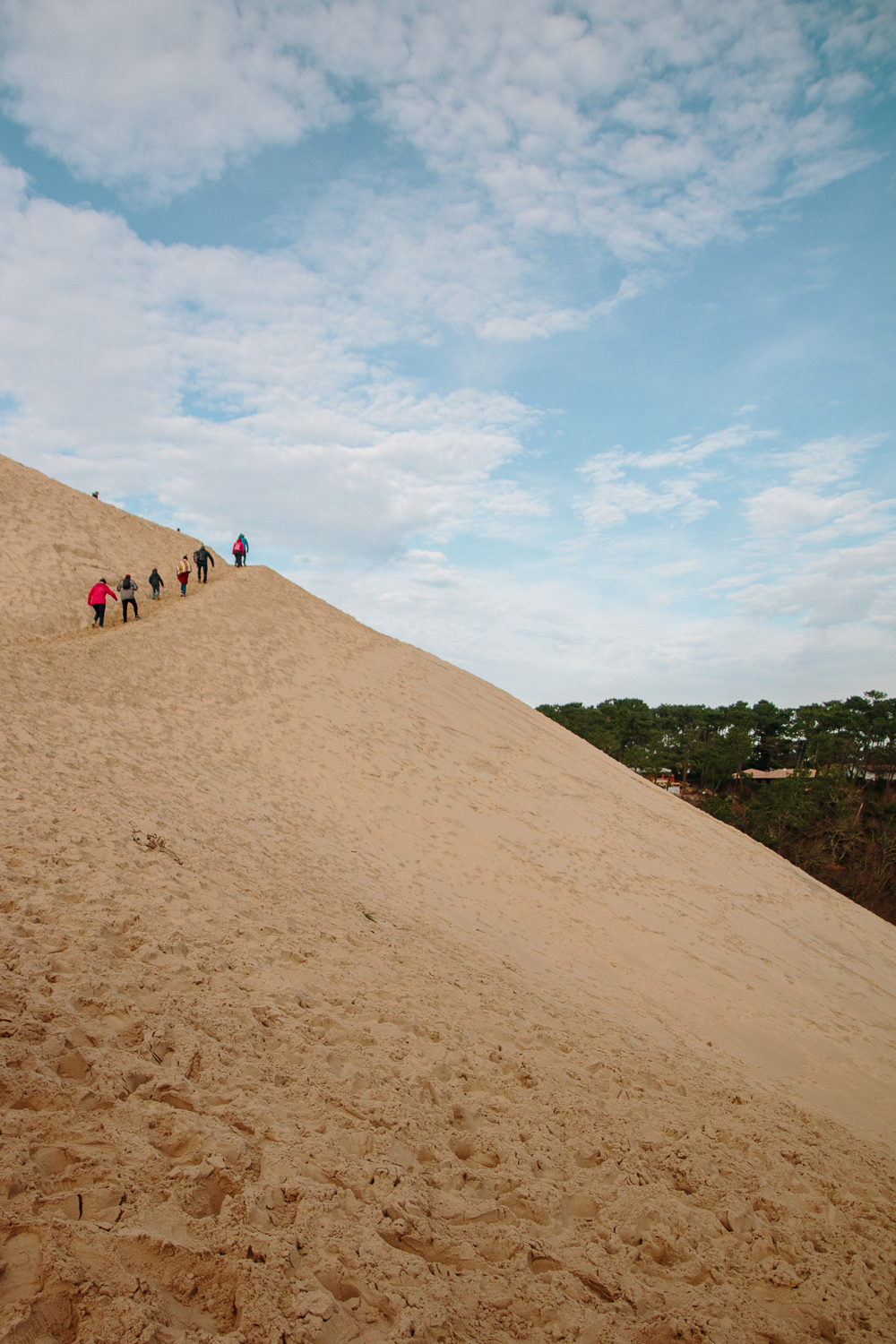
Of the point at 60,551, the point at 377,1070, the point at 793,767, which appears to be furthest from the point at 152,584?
the point at 793,767

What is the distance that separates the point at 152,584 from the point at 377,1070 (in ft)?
46.0

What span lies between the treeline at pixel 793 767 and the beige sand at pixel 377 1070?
27075 mm

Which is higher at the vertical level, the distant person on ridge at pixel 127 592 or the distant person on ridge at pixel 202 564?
the distant person on ridge at pixel 202 564

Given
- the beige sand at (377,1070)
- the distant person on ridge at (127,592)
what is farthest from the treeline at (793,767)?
the distant person on ridge at (127,592)

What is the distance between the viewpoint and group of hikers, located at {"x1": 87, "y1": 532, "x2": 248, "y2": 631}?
1341 centimetres

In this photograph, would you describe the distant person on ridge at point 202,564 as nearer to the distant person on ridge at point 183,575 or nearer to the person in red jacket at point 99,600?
the distant person on ridge at point 183,575

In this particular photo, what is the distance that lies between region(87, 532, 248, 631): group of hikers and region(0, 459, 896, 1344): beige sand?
2.13 metres

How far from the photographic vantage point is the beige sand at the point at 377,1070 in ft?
7.86

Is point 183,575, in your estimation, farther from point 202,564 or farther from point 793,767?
point 793,767

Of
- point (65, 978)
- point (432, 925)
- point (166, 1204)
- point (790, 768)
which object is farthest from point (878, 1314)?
point (790, 768)

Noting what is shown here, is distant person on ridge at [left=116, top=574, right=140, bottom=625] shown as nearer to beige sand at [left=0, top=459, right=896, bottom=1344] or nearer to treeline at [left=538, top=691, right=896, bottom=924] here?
beige sand at [left=0, top=459, right=896, bottom=1344]

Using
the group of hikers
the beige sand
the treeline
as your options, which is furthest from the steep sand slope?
the treeline

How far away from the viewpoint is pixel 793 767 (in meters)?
53.3

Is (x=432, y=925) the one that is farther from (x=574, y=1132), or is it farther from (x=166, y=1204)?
(x=166, y=1204)
